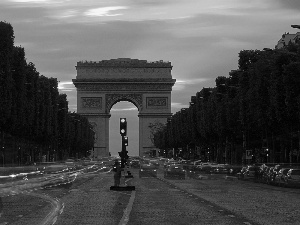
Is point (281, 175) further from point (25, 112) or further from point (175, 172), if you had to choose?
point (25, 112)

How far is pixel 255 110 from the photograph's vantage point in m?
74.7

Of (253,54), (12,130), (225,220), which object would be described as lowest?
(225,220)

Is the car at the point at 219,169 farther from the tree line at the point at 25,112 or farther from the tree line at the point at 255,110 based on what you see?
the tree line at the point at 25,112

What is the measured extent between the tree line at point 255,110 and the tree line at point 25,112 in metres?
18.6

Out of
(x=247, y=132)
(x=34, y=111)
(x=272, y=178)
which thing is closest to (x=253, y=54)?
(x=247, y=132)

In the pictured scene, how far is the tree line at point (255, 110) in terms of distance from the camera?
63.1 meters

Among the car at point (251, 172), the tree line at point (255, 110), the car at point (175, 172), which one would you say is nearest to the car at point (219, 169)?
the tree line at point (255, 110)

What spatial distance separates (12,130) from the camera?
8288 centimetres

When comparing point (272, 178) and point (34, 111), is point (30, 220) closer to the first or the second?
point (272, 178)

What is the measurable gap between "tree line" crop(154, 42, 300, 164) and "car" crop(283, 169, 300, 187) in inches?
217

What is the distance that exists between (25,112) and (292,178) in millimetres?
37616

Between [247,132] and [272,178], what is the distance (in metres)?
36.3

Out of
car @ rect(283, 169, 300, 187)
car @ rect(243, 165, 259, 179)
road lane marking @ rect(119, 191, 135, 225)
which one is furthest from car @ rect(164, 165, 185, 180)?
road lane marking @ rect(119, 191, 135, 225)

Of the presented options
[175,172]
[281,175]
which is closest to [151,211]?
[281,175]
